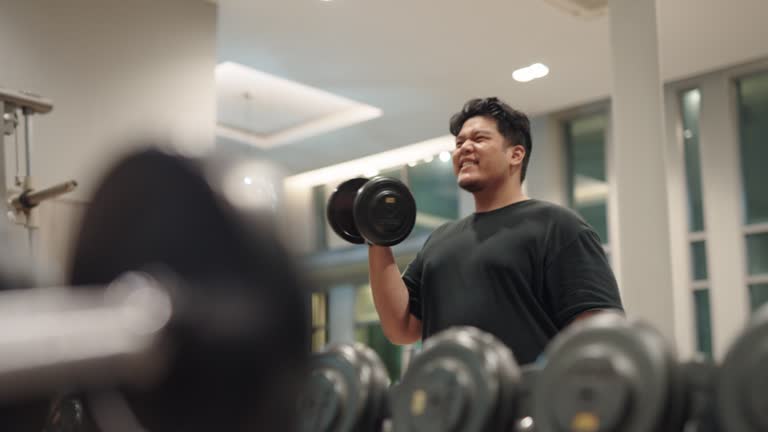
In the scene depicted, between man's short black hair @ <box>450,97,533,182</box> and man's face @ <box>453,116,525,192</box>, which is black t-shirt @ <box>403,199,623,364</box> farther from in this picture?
man's short black hair @ <box>450,97,533,182</box>

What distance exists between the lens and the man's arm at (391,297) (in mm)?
1932

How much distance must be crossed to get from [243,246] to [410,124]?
748 cm

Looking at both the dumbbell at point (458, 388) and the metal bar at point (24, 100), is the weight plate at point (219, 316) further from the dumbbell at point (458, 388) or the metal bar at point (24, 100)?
the metal bar at point (24, 100)

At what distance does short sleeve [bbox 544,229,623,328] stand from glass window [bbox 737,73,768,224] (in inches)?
200

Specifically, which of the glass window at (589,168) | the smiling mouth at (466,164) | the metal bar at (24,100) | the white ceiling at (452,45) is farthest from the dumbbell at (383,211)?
the glass window at (589,168)

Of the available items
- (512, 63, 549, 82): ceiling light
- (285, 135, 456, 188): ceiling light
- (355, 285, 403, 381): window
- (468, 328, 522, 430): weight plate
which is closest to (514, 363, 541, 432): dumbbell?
(468, 328, 522, 430): weight plate

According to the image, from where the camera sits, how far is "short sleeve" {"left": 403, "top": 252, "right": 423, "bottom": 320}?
84.3 inches

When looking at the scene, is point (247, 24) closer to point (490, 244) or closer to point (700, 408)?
point (490, 244)

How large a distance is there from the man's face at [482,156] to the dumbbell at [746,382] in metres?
1.66

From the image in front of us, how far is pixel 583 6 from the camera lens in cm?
520

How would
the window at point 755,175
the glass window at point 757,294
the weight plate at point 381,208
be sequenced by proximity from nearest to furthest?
1. the weight plate at point 381,208
2. the glass window at point 757,294
3. the window at point 755,175

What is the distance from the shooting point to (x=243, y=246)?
31 cm

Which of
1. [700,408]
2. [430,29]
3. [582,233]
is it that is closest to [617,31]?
[430,29]

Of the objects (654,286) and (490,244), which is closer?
(490,244)
